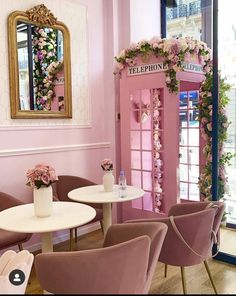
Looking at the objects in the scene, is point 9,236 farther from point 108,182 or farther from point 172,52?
point 172,52

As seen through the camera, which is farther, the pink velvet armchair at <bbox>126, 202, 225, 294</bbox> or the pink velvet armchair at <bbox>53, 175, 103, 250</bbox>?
the pink velvet armchair at <bbox>53, 175, 103, 250</bbox>

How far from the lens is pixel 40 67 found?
3906 millimetres

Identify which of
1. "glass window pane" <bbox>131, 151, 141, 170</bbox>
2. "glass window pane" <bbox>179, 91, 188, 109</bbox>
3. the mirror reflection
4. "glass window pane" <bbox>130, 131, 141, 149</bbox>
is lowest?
"glass window pane" <bbox>131, 151, 141, 170</bbox>

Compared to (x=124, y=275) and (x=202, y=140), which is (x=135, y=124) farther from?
(x=124, y=275)

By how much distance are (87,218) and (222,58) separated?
212 centimetres

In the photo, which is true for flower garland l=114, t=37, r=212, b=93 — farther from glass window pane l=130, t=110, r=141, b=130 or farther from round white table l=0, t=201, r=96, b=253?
round white table l=0, t=201, r=96, b=253

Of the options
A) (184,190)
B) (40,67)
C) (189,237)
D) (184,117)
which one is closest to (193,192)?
(184,190)

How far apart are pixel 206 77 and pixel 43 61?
1867 mm

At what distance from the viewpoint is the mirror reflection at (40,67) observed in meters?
3.74

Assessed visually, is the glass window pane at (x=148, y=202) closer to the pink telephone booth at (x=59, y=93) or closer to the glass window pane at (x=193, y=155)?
the glass window pane at (x=193, y=155)

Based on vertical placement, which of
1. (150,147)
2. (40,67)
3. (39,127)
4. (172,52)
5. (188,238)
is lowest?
(188,238)

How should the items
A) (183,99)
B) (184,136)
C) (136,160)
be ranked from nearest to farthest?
1. (136,160)
2. (183,99)
3. (184,136)

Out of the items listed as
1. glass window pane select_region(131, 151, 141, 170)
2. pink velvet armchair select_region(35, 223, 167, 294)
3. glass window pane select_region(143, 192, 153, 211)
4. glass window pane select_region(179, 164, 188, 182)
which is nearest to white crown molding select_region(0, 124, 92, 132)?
glass window pane select_region(131, 151, 141, 170)

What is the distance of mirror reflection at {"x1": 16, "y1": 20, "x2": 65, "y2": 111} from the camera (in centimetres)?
374
